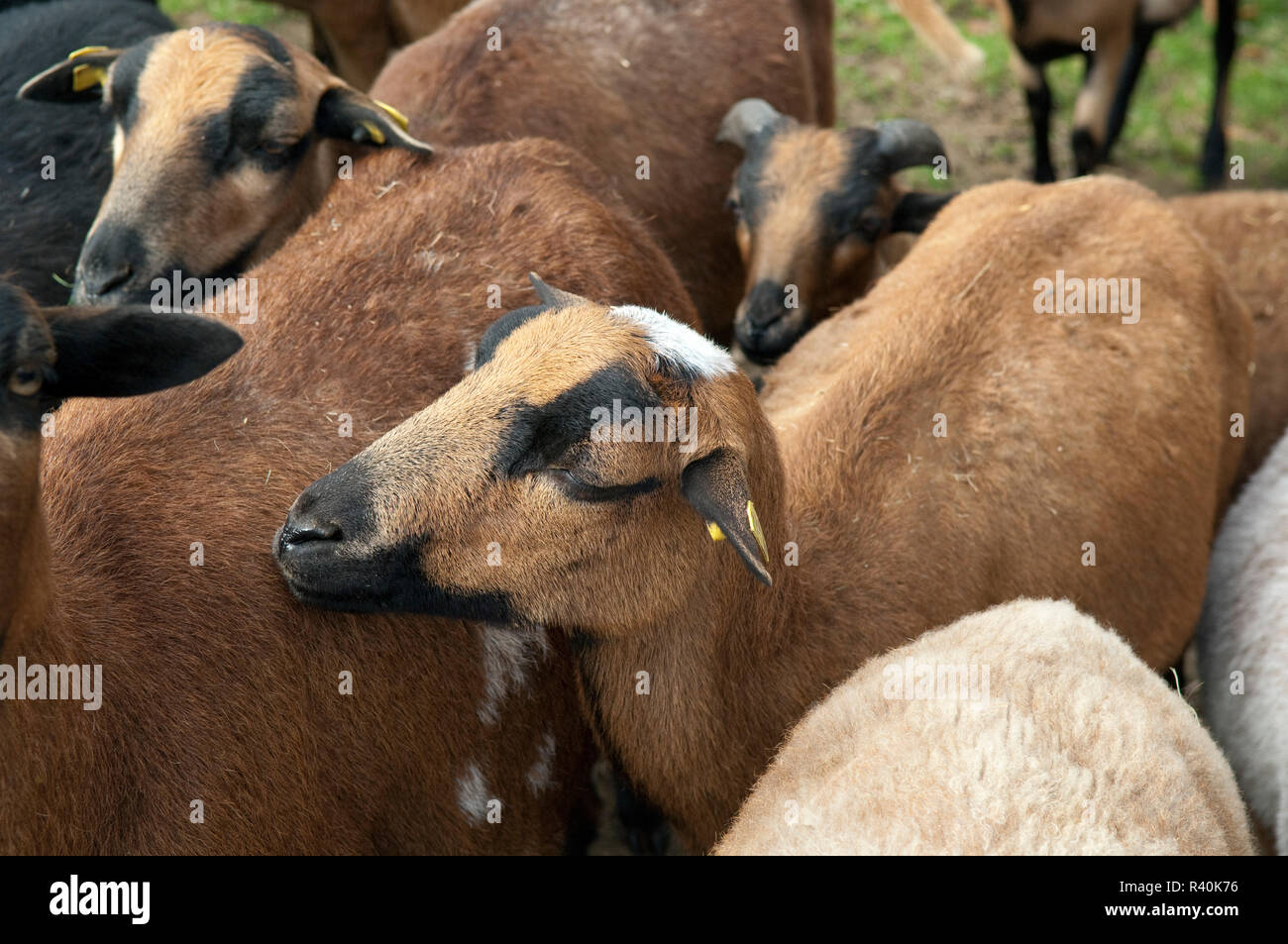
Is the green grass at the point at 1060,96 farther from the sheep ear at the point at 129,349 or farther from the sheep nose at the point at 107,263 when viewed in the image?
the sheep ear at the point at 129,349

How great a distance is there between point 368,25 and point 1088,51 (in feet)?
15.5

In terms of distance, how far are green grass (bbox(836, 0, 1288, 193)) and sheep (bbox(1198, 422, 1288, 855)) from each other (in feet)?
14.6

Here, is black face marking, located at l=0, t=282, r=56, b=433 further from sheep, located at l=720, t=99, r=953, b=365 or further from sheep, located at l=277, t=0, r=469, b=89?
sheep, located at l=277, t=0, r=469, b=89

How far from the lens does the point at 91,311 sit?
3002mm

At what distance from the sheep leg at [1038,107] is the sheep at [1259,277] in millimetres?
2493

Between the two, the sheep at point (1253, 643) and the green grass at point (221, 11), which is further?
the green grass at point (221, 11)

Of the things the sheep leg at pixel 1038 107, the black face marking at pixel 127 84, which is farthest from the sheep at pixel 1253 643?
the black face marking at pixel 127 84

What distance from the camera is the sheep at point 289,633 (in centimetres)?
308

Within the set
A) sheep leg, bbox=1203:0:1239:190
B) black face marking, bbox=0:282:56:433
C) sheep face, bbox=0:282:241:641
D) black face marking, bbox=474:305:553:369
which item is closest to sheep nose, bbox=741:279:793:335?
black face marking, bbox=474:305:553:369

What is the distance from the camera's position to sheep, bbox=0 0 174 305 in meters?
5.18

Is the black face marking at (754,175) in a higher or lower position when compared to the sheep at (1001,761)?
higher

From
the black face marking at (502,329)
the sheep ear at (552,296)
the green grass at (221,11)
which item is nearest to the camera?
the black face marking at (502,329)

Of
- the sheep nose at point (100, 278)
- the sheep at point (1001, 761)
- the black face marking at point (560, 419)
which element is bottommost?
the sheep at point (1001, 761)
